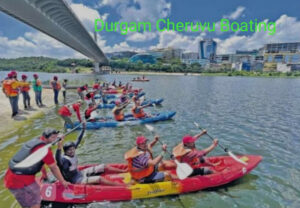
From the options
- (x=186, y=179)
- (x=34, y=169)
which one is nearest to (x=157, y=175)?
(x=186, y=179)

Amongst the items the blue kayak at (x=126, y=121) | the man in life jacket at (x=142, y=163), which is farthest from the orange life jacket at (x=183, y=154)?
the blue kayak at (x=126, y=121)

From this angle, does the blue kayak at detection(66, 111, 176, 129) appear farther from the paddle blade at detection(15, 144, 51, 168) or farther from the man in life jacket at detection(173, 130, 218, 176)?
the paddle blade at detection(15, 144, 51, 168)

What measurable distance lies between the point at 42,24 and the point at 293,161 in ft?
86.1

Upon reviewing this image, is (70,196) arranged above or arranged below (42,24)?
below

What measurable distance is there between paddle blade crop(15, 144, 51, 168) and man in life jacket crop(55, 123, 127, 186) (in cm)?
124

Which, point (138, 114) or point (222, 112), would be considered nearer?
point (138, 114)

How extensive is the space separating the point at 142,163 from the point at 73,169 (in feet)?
5.40

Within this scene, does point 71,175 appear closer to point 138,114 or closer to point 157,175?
point 157,175

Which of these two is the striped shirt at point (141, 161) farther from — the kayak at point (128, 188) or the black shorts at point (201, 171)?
the black shorts at point (201, 171)

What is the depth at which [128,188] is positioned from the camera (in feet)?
16.2

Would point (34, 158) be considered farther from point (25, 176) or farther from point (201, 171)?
point (201, 171)

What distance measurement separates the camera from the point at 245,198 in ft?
17.7

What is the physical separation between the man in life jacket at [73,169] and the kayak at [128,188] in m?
0.15

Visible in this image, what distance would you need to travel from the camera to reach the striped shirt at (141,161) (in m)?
4.91
